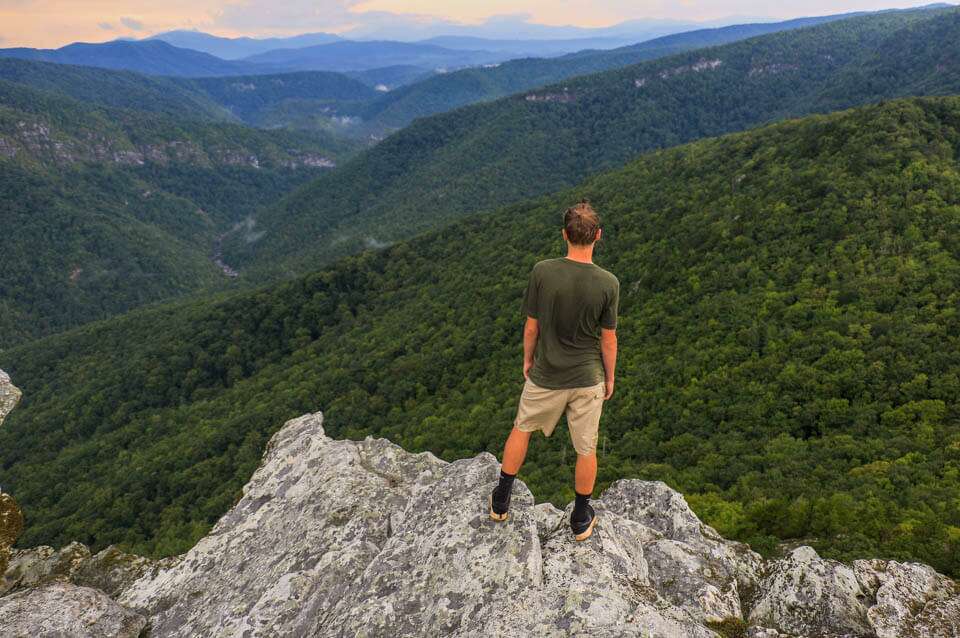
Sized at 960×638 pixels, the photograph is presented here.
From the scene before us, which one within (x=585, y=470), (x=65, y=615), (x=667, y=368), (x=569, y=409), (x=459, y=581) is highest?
(x=569, y=409)

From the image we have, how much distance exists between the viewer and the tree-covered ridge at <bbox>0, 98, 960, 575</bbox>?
2380 centimetres

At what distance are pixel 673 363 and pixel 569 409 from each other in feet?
112

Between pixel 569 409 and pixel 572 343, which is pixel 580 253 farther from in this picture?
pixel 569 409

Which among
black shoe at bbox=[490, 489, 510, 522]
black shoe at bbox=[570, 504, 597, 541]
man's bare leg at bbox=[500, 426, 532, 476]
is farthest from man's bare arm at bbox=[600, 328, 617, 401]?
black shoe at bbox=[490, 489, 510, 522]

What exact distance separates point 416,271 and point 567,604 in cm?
9955

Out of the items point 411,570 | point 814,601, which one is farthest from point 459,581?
point 814,601

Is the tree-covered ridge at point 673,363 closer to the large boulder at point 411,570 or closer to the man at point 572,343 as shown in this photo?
the large boulder at point 411,570

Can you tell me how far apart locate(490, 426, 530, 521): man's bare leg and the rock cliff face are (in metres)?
0.46

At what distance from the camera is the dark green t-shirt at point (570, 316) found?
26.7 feet

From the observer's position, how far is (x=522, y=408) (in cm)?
944

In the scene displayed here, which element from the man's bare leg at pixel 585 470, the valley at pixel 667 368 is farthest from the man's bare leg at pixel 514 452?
the valley at pixel 667 368

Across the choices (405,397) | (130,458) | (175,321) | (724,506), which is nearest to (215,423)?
(130,458)

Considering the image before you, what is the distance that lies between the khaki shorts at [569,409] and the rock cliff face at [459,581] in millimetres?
2585

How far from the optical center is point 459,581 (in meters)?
9.72
